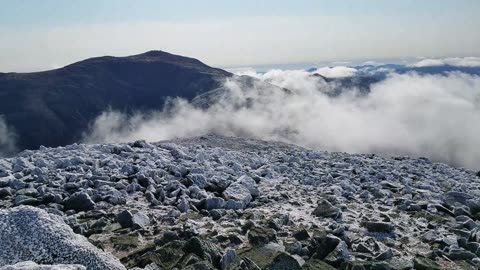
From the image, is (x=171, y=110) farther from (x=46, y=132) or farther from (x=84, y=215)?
(x=84, y=215)

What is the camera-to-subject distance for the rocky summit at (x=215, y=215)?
8.35 meters

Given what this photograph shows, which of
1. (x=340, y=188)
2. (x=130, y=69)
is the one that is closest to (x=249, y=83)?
(x=130, y=69)

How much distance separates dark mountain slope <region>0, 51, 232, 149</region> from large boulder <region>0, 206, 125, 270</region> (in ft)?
386

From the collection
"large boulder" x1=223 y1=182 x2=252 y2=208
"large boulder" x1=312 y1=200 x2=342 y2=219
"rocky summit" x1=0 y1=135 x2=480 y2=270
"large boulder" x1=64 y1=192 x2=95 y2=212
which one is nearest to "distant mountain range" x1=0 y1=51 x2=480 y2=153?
"rocky summit" x1=0 y1=135 x2=480 y2=270

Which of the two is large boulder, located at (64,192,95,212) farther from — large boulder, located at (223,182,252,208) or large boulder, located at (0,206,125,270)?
large boulder, located at (0,206,125,270)

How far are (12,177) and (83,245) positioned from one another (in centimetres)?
859

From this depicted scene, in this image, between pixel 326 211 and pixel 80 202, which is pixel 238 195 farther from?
pixel 80 202

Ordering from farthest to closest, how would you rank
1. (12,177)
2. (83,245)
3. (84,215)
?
(12,177), (84,215), (83,245)

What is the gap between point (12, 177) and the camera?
14.6 meters

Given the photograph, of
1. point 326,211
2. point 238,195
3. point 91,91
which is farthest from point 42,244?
point 91,91

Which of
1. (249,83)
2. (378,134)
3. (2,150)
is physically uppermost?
(249,83)

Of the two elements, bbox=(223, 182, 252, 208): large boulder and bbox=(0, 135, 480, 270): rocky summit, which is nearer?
bbox=(0, 135, 480, 270): rocky summit

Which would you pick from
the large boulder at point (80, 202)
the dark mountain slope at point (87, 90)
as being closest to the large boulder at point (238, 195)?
the large boulder at point (80, 202)

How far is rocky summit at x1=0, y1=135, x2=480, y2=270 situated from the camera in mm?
8352
